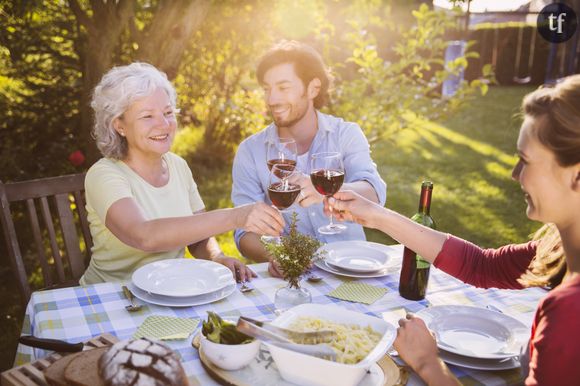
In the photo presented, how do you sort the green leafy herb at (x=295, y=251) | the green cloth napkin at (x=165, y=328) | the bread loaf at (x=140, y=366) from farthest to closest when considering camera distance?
the green leafy herb at (x=295, y=251) → the green cloth napkin at (x=165, y=328) → the bread loaf at (x=140, y=366)

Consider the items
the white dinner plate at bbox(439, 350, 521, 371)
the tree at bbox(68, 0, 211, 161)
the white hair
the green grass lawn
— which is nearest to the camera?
the white dinner plate at bbox(439, 350, 521, 371)

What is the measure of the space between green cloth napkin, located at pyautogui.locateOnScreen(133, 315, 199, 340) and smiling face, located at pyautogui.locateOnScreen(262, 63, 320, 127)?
1879mm

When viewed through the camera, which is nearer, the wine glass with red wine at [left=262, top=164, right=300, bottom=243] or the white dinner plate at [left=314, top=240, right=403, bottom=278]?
the wine glass with red wine at [left=262, top=164, right=300, bottom=243]

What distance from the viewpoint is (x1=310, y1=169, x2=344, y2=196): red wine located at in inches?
84.2

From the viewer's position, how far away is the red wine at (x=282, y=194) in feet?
6.49

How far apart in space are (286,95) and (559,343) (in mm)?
2491

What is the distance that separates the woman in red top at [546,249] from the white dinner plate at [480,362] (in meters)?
0.12

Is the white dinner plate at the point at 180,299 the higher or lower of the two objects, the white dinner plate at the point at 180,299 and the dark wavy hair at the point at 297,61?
the lower

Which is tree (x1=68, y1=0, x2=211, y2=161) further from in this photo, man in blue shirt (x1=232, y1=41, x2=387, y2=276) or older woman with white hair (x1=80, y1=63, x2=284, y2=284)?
older woman with white hair (x1=80, y1=63, x2=284, y2=284)

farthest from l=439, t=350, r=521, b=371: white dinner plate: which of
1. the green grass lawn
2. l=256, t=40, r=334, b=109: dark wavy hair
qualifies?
the green grass lawn

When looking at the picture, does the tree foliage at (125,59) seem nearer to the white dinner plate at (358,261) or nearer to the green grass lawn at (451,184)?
the green grass lawn at (451,184)

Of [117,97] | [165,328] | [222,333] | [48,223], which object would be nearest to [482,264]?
[222,333]

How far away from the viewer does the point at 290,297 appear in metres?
2.03

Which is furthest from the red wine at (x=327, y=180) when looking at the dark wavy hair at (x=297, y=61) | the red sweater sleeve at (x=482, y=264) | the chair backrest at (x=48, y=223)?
the dark wavy hair at (x=297, y=61)
